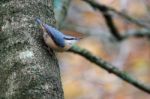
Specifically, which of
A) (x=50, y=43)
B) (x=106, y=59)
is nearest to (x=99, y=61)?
(x=50, y=43)

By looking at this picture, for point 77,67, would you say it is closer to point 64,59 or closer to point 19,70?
point 64,59

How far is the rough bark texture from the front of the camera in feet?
3.67

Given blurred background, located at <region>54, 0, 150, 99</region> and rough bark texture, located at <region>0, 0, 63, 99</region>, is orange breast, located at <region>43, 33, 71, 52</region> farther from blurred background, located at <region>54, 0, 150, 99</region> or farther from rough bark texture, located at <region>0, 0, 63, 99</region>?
blurred background, located at <region>54, 0, 150, 99</region>

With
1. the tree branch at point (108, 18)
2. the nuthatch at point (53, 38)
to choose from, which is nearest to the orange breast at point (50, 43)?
the nuthatch at point (53, 38)

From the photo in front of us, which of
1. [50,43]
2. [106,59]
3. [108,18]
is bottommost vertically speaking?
[106,59]

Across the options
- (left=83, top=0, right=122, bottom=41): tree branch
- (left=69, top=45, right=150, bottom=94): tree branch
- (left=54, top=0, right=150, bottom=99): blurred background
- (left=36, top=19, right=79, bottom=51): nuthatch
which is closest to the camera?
(left=36, top=19, right=79, bottom=51): nuthatch

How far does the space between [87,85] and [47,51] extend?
5.28 m

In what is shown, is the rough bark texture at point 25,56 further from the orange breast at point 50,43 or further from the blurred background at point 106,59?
the blurred background at point 106,59

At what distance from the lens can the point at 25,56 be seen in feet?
3.76

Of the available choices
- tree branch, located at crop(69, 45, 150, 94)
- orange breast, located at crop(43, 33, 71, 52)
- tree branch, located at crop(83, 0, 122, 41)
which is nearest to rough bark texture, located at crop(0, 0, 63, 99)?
orange breast, located at crop(43, 33, 71, 52)

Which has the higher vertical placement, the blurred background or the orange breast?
the orange breast

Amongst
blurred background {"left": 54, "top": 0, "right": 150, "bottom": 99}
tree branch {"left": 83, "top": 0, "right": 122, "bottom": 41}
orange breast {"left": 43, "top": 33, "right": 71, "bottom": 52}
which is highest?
orange breast {"left": 43, "top": 33, "right": 71, "bottom": 52}

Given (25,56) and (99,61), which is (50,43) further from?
(99,61)

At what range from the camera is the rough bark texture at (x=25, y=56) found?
112 cm
